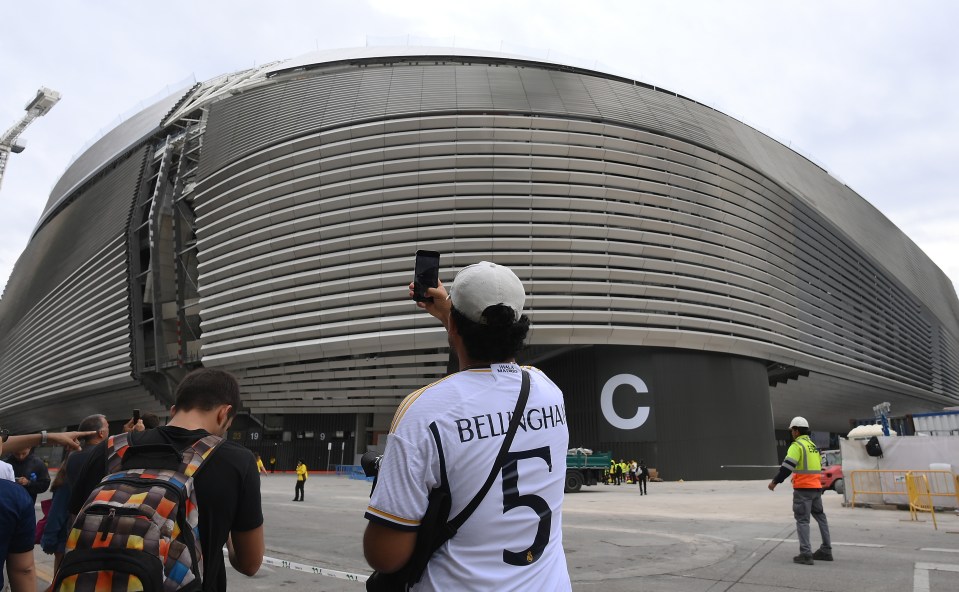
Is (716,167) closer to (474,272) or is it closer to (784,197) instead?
(784,197)

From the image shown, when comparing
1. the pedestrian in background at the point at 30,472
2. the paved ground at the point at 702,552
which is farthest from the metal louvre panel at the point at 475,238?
the pedestrian in background at the point at 30,472

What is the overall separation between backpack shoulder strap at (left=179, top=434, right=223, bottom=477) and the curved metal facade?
98.3 ft

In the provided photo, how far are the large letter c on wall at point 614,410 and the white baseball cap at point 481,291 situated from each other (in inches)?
1303

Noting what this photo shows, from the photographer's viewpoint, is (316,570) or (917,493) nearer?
(316,570)

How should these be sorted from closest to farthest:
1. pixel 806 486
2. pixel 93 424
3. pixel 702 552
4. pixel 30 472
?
pixel 93 424
pixel 30 472
pixel 806 486
pixel 702 552

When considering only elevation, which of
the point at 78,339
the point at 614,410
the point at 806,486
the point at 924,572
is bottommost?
the point at 924,572

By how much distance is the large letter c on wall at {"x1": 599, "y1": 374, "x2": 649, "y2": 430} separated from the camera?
3334 centimetres

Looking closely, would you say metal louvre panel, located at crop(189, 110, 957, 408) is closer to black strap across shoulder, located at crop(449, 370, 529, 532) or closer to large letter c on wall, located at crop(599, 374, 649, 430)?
large letter c on wall, located at crop(599, 374, 649, 430)

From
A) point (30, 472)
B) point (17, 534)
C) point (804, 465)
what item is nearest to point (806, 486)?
point (804, 465)

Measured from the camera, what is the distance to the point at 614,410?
3375 centimetres

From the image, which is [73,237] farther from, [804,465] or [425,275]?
[425,275]

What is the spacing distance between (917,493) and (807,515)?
845cm

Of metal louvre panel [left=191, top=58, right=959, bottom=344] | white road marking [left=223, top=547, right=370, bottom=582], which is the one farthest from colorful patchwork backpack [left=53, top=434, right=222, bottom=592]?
A: metal louvre panel [left=191, top=58, right=959, bottom=344]

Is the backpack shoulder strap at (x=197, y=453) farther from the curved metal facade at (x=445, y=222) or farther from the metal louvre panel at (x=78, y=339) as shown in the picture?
the metal louvre panel at (x=78, y=339)
